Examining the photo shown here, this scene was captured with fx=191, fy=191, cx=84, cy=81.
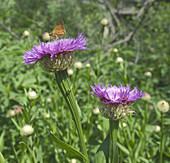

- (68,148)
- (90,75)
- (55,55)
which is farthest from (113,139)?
(90,75)

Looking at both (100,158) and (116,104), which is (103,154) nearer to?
(100,158)

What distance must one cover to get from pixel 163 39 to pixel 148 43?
390mm

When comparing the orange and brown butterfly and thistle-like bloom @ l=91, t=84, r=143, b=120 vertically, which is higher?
the orange and brown butterfly

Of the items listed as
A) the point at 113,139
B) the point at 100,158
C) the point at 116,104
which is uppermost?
the point at 116,104

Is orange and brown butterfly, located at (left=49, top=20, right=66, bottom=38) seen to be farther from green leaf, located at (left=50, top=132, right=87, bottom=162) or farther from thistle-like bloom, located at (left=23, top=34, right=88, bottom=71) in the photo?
green leaf, located at (left=50, top=132, right=87, bottom=162)

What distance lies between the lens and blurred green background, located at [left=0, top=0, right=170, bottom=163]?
1660 millimetres

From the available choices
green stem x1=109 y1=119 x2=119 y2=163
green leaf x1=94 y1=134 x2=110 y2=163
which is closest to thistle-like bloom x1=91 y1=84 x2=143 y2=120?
green stem x1=109 y1=119 x2=119 y2=163

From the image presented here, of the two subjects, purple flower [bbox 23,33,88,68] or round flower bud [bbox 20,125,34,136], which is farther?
round flower bud [bbox 20,125,34,136]

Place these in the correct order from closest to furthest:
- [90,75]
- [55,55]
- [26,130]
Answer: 1. [55,55]
2. [26,130]
3. [90,75]

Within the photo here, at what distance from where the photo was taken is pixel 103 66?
9.43 feet

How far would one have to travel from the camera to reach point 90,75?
2000 mm

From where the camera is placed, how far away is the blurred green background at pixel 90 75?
1.66 metres

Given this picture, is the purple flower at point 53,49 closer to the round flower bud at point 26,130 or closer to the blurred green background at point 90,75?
the blurred green background at point 90,75

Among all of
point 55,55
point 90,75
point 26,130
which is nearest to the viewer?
point 55,55
